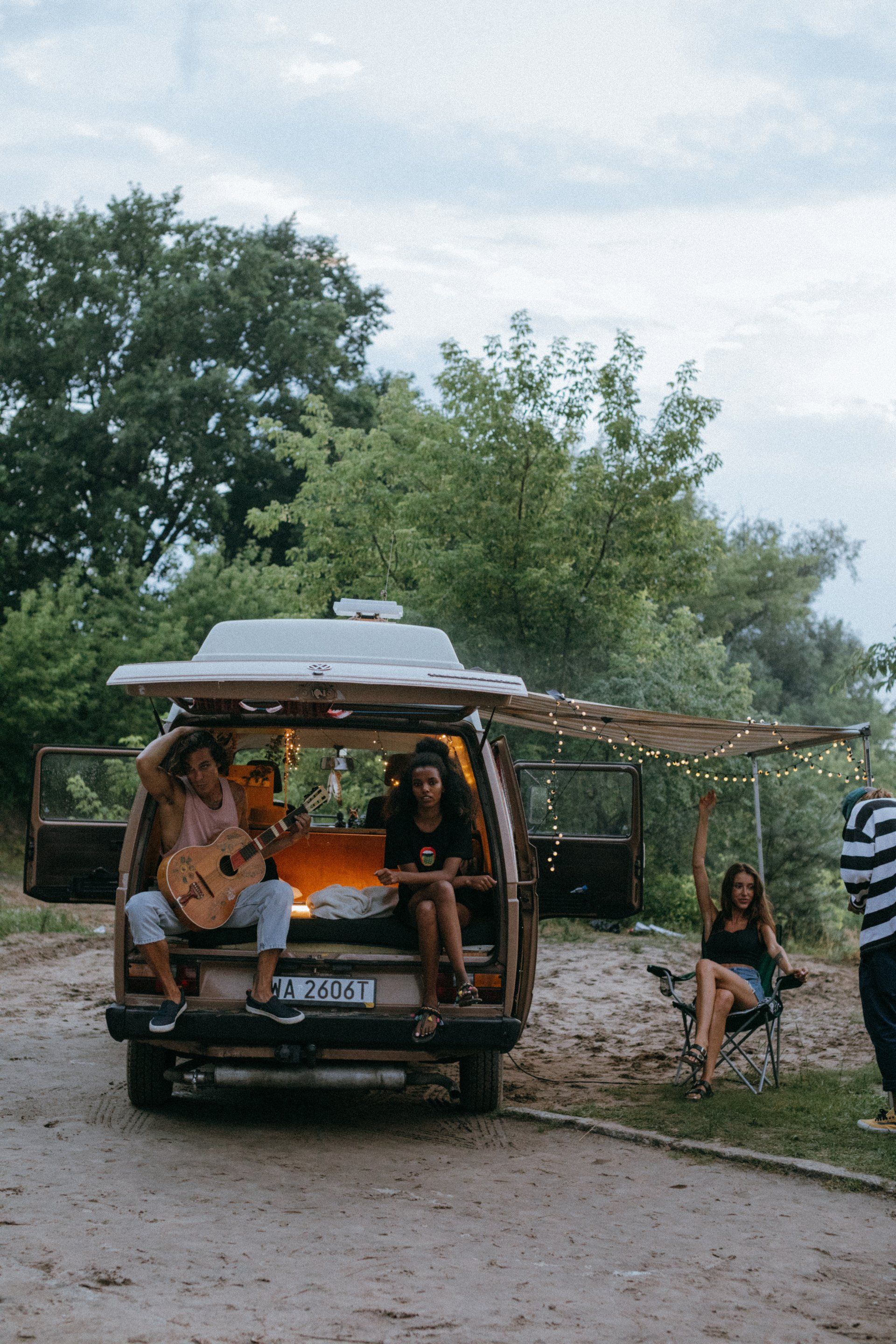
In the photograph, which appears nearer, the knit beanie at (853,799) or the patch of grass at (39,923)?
the knit beanie at (853,799)

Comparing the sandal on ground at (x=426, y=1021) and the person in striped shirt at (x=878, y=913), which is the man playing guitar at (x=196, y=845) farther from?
the person in striped shirt at (x=878, y=913)

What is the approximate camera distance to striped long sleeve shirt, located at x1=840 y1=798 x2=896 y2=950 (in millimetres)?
6121

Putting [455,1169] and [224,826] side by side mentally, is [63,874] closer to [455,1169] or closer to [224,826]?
[224,826]

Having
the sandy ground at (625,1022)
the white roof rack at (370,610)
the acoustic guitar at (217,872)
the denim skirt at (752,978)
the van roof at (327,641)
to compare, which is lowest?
the sandy ground at (625,1022)

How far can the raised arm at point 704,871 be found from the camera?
7.21 metres

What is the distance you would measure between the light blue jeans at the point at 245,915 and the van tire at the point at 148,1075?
0.64 m

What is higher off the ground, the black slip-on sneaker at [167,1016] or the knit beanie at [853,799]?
the knit beanie at [853,799]

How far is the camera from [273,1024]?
550 cm

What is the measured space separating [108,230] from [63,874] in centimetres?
2563

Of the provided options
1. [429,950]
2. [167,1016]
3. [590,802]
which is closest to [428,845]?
[429,950]

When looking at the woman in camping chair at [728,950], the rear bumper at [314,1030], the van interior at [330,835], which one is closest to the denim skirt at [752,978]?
the woman in camping chair at [728,950]

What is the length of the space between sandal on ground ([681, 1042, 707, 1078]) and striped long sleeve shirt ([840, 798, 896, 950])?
3.31ft

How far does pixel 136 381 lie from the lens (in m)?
29.1

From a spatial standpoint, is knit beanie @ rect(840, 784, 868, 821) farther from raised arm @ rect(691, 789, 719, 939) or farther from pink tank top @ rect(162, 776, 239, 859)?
pink tank top @ rect(162, 776, 239, 859)
